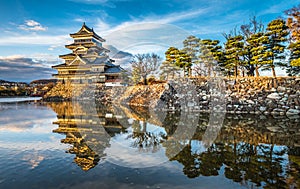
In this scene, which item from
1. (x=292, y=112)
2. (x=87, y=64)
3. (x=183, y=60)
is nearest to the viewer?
(x=292, y=112)

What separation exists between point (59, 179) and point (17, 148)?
3086 mm

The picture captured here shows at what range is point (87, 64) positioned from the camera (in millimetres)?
31125

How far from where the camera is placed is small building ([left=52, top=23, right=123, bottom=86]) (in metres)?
30.1

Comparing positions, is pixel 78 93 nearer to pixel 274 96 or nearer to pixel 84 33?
pixel 84 33

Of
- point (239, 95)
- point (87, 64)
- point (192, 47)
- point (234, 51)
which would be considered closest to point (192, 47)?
point (192, 47)

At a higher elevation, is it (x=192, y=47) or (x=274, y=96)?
(x=192, y=47)

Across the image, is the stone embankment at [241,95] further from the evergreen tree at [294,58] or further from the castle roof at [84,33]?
the castle roof at [84,33]

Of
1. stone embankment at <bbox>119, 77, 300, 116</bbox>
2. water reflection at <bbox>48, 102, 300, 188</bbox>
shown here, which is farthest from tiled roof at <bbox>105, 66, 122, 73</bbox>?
water reflection at <bbox>48, 102, 300, 188</bbox>

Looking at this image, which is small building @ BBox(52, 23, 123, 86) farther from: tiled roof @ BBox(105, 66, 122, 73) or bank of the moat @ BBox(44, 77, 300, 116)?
bank of the moat @ BBox(44, 77, 300, 116)

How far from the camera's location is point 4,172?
13.8 feet

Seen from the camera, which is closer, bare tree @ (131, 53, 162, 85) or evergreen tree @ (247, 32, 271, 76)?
evergreen tree @ (247, 32, 271, 76)

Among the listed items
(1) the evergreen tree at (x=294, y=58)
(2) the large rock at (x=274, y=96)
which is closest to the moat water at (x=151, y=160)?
(2) the large rock at (x=274, y=96)

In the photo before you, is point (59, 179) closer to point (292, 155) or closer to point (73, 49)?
point (292, 155)

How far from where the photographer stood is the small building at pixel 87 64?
1184 inches
